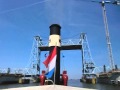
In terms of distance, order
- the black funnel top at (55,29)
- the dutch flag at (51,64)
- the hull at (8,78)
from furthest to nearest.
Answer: the hull at (8,78), the black funnel top at (55,29), the dutch flag at (51,64)

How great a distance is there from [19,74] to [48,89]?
57.9 meters

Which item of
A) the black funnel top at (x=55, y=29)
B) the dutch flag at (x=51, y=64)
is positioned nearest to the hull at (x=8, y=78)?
the black funnel top at (x=55, y=29)

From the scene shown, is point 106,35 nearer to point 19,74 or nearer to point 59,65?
point 19,74

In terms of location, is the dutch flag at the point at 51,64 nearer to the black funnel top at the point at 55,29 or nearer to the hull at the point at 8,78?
the black funnel top at the point at 55,29

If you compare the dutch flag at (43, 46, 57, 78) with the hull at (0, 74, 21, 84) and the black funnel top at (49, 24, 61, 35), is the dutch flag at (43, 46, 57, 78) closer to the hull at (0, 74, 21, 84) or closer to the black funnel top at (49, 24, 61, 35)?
the black funnel top at (49, 24, 61, 35)

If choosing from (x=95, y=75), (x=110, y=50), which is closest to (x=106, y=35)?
(x=110, y=50)

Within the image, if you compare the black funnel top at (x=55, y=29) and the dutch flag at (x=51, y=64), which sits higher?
→ the black funnel top at (x=55, y=29)

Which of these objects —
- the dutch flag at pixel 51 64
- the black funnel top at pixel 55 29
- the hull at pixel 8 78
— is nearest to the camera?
the dutch flag at pixel 51 64

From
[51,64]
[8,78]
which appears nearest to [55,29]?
[51,64]

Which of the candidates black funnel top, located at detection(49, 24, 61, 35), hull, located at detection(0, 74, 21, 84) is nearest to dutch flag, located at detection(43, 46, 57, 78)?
black funnel top, located at detection(49, 24, 61, 35)

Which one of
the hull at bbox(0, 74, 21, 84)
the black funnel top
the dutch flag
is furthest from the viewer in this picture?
the hull at bbox(0, 74, 21, 84)

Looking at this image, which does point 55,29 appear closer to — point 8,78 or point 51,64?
point 51,64

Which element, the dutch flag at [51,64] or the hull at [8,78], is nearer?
the dutch flag at [51,64]

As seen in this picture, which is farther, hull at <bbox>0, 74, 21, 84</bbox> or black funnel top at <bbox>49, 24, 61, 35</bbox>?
hull at <bbox>0, 74, 21, 84</bbox>
